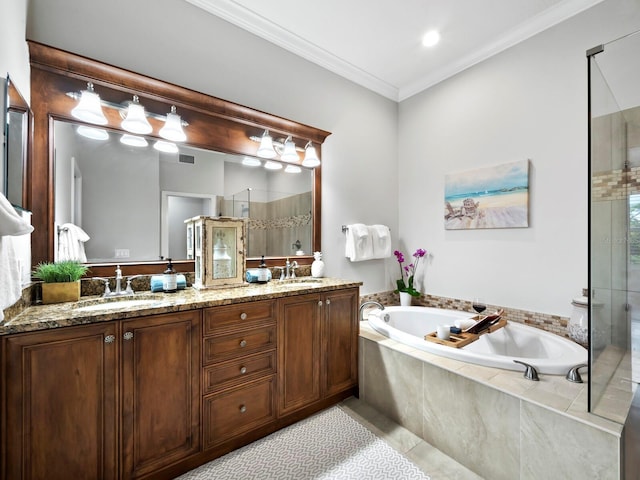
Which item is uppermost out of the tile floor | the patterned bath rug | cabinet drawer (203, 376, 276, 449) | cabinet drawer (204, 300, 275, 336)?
cabinet drawer (204, 300, 275, 336)

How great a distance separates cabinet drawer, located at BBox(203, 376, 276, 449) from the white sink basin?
0.60 meters

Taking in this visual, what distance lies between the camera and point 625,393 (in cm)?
139

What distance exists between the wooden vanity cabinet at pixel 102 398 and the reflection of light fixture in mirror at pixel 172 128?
3.92 ft

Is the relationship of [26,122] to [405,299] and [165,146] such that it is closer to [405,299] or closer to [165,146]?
[165,146]

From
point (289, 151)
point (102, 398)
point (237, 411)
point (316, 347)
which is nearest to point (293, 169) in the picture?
point (289, 151)

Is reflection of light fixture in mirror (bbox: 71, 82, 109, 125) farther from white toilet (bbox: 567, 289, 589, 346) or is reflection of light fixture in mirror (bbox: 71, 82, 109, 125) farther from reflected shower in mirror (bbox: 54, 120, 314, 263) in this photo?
white toilet (bbox: 567, 289, 589, 346)

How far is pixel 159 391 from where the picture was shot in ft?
4.58

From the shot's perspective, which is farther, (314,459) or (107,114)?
(107,114)

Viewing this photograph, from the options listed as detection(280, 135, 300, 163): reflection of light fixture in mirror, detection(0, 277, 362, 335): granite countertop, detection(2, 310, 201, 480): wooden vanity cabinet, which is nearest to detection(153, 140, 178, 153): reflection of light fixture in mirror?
detection(280, 135, 300, 163): reflection of light fixture in mirror

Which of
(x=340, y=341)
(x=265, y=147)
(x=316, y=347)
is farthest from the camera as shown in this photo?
(x=265, y=147)

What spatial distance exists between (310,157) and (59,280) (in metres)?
1.90

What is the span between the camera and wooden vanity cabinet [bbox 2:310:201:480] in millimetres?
1102

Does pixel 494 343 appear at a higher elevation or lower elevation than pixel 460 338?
lower

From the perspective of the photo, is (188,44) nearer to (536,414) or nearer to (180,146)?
(180,146)
